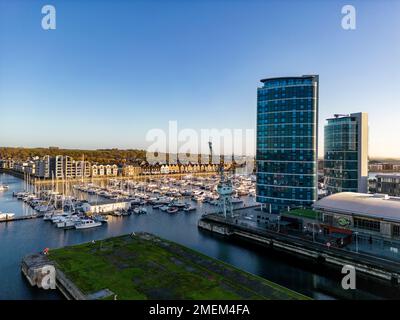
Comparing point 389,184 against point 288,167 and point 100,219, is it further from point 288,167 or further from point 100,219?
point 100,219

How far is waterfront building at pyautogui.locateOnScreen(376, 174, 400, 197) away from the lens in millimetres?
32956

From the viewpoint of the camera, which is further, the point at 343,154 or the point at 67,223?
the point at 343,154

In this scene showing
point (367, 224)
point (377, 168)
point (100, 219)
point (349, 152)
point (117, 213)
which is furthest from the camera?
point (377, 168)

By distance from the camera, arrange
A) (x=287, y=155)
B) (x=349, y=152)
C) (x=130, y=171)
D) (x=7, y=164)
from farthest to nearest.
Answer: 1. (x=7, y=164)
2. (x=130, y=171)
3. (x=349, y=152)
4. (x=287, y=155)

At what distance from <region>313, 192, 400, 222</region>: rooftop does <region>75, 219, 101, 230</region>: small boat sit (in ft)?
63.5

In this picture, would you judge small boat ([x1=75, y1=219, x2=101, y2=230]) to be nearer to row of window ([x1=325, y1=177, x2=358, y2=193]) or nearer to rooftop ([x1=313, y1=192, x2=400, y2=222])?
rooftop ([x1=313, y1=192, x2=400, y2=222])

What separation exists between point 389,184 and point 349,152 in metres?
5.51

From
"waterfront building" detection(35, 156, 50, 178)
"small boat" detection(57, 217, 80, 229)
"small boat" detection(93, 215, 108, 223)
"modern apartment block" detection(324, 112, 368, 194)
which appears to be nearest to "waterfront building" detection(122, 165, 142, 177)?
"waterfront building" detection(35, 156, 50, 178)

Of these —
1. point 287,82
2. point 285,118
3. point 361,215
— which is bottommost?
point 361,215

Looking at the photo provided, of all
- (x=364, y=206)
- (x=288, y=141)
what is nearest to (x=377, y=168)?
(x=288, y=141)

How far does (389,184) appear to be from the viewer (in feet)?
110

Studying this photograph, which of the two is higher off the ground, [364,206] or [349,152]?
[349,152]

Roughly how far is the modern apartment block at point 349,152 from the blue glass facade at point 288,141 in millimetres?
9934

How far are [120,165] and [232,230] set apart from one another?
60.5m
